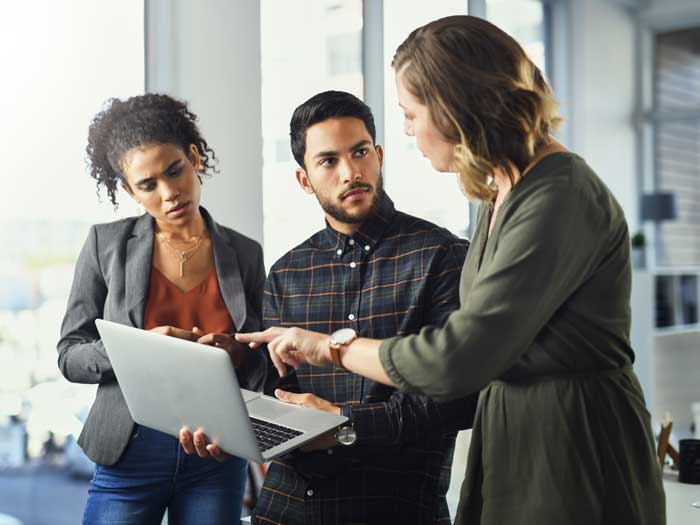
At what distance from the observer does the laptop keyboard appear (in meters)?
1.49

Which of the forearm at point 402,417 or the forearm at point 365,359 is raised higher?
the forearm at point 365,359

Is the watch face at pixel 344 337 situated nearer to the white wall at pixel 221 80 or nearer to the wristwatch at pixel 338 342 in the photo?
the wristwatch at pixel 338 342

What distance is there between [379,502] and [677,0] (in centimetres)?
670

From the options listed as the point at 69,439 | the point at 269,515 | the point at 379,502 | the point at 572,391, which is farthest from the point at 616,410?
the point at 69,439

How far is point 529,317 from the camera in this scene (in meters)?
Result: 1.14

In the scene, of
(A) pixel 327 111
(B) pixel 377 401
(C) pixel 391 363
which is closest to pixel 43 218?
(A) pixel 327 111

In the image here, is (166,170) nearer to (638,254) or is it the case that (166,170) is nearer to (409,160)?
(409,160)

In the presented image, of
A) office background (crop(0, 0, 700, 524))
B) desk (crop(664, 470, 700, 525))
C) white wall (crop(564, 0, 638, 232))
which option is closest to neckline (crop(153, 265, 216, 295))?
office background (crop(0, 0, 700, 524))

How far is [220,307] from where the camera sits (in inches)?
78.1

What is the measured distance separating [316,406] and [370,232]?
0.39 meters

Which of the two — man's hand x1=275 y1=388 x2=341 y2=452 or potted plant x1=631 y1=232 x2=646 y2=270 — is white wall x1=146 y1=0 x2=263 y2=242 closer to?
man's hand x1=275 y1=388 x2=341 y2=452

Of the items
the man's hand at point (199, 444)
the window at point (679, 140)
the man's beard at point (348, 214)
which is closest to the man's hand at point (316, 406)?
the man's hand at point (199, 444)

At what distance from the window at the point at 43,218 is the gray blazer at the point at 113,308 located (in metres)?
0.53

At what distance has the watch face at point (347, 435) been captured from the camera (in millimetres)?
1589
